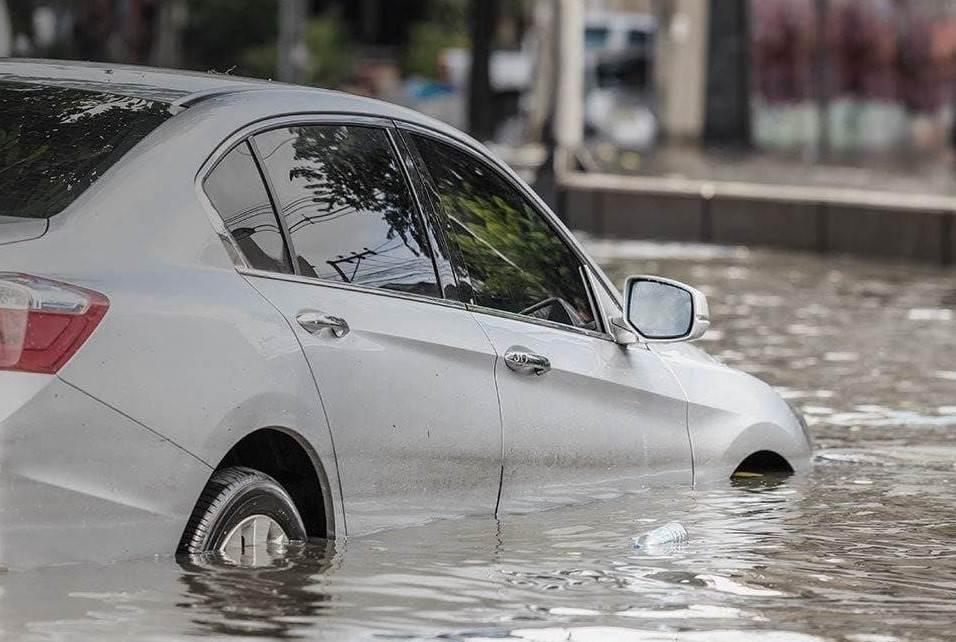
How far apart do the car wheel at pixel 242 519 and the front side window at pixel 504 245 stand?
1097mm

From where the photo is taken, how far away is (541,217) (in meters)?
7.39

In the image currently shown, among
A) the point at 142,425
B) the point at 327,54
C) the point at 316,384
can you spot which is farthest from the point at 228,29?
the point at 142,425

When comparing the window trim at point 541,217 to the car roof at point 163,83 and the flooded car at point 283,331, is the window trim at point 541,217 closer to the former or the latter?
the flooded car at point 283,331

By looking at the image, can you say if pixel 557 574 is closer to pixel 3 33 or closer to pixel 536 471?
pixel 536 471

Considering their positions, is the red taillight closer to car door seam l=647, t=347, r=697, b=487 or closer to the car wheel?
the car wheel

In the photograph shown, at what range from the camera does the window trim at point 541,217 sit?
6953 millimetres

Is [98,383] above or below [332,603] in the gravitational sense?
above

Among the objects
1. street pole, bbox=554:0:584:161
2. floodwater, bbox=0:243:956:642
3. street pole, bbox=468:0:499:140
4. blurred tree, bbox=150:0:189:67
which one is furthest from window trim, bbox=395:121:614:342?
blurred tree, bbox=150:0:189:67

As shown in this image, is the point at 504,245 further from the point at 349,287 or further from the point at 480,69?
the point at 480,69

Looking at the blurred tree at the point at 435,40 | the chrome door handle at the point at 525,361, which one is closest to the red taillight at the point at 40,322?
the chrome door handle at the point at 525,361

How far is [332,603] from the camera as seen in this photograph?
602 centimetres

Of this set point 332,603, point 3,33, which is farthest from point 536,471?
point 3,33

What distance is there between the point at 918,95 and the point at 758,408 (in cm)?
5047

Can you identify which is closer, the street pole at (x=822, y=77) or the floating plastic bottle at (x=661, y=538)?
the floating plastic bottle at (x=661, y=538)
